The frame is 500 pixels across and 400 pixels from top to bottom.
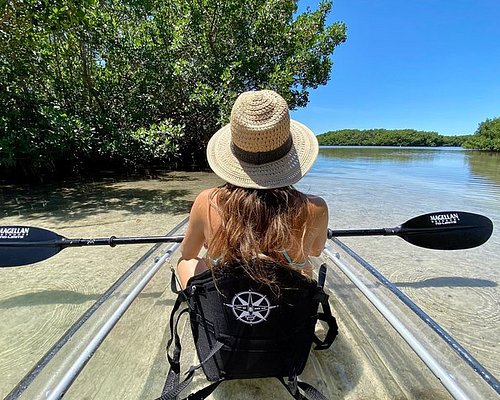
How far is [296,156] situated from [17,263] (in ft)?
7.70

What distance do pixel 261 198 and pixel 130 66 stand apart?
28.5 ft

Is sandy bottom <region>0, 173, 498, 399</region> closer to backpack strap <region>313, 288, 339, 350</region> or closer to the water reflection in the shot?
backpack strap <region>313, 288, 339, 350</region>

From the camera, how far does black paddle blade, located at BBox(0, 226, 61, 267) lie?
2.29 meters

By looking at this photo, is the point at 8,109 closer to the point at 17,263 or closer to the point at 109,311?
the point at 17,263

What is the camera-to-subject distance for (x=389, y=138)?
94.4 meters

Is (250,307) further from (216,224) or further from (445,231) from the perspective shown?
(445,231)

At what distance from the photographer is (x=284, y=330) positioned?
1.21 m

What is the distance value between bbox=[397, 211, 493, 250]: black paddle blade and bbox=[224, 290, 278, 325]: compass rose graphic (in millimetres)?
1820

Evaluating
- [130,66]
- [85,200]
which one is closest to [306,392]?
[85,200]

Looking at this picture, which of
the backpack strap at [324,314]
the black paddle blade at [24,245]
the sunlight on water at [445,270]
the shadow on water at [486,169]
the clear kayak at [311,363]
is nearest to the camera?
the backpack strap at [324,314]

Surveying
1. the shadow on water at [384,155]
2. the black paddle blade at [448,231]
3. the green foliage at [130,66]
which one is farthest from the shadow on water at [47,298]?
the shadow on water at [384,155]

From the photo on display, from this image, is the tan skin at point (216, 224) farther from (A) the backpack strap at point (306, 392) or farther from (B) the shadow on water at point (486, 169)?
(B) the shadow on water at point (486, 169)

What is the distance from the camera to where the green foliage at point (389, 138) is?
9400 centimetres

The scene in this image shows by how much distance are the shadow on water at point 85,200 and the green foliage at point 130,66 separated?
0.80 meters
